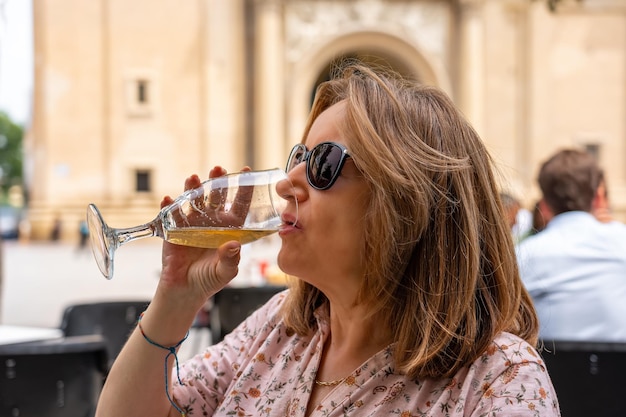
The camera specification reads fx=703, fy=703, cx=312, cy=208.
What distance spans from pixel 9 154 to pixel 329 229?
2808 inches

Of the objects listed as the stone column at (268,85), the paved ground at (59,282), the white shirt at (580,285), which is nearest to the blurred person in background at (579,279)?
the white shirt at (580,285)

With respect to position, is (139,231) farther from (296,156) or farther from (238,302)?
(238,302)

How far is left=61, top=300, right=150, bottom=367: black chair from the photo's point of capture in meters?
3.95

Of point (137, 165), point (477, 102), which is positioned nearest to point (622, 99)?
point (477, 102)

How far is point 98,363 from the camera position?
9.07 feet

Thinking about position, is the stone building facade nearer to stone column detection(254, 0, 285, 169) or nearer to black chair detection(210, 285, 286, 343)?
stone column detection(254, 0, 285, 169)

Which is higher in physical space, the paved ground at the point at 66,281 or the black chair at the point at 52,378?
the black chair at the point at 52,378

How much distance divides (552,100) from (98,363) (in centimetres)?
2260

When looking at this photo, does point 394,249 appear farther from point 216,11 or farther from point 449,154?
point 216,11

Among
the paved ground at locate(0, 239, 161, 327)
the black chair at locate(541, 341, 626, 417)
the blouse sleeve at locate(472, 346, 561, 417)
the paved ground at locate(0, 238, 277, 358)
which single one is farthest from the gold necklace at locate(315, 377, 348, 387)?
the paved ground at locate(0, 239, 161, 327)

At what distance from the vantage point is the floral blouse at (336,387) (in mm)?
1327

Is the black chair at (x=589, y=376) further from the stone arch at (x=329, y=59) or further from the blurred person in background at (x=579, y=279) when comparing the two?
the stone arch at (x=329, y=59)

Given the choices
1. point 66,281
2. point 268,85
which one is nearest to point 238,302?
point 66,281

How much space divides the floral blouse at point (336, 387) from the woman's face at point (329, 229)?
23 centimetres
